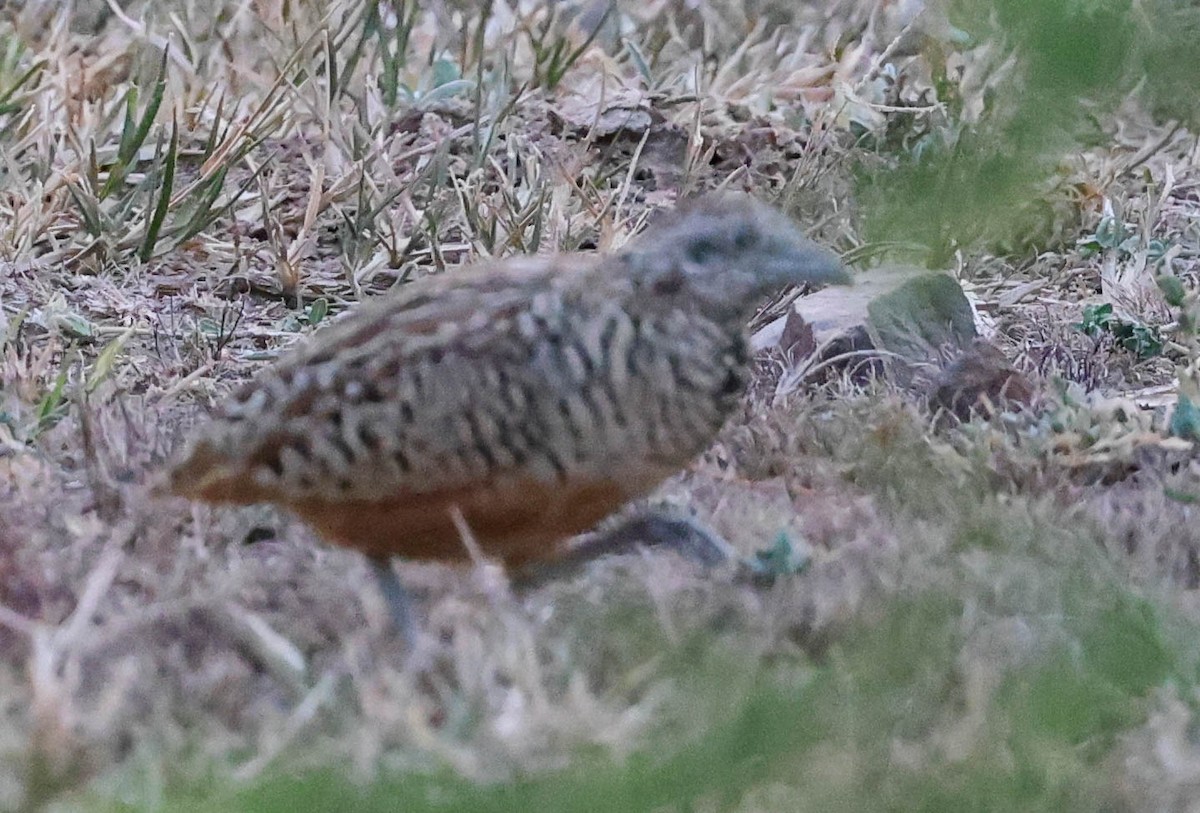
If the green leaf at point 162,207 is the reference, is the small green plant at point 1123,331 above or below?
below

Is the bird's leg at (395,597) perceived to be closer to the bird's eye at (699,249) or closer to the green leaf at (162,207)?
the bird's eye at (699,249)

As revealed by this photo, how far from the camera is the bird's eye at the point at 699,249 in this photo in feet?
9.29

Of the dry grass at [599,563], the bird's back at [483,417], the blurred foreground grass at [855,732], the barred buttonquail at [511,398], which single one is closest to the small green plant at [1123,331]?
the dry grass at [599,563]

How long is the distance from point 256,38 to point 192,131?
2.58ft

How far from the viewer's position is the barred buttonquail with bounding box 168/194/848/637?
2.62 m

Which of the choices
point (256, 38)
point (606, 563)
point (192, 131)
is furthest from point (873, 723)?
point (256, 38)

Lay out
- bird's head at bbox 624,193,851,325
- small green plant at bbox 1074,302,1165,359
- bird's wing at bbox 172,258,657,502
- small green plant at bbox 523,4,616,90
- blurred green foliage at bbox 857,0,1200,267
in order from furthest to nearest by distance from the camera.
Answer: small green plant at bbox 523,4,616,90 → small green plant at bbox 1074,302,1165,359 → bird's head at bbox 624,193,851,325 → bird's wing at bbox 172,258,657,502 → blurred green foliage at bbox 857,0,1200,267

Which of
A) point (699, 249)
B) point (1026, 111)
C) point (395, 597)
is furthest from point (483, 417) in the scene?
A: point (1026, 111)

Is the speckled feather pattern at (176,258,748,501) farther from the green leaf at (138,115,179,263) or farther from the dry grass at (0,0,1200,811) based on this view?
the green leaf at (138,115,179,263)

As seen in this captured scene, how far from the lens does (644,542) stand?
2971 mm

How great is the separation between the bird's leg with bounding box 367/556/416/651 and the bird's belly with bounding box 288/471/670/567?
0.02m

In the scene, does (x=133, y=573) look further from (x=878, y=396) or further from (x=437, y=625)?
(x=878, y=396)

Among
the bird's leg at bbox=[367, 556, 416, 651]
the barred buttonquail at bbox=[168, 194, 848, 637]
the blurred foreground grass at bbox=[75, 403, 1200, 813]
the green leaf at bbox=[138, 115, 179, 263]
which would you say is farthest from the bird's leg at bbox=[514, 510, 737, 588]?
the green leaf at bbox=[138, 115, 179, 263]

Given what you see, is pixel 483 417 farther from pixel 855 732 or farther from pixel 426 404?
pixel 855 732
